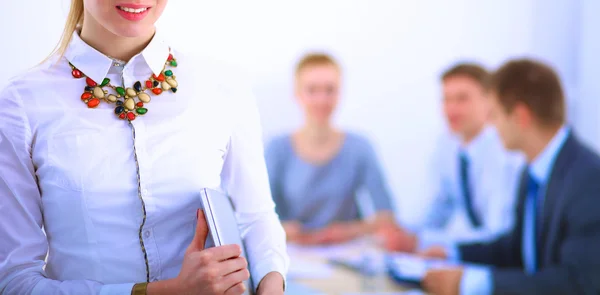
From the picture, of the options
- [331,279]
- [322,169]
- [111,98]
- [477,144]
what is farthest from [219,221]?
[477,144]

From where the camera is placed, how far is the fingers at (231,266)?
0.98 metres

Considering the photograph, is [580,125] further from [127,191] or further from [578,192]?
[127,191]

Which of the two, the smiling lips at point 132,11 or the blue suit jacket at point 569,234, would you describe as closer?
the smiling lips at point 132,11

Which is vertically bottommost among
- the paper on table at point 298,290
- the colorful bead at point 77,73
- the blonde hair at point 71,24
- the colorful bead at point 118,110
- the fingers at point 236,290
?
the paper on table at point 298,290

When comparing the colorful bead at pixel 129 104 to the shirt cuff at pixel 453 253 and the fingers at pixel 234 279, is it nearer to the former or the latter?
the fingers at pixel 234 279

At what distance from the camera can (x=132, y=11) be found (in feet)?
3.30

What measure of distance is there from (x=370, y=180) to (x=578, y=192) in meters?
1.73

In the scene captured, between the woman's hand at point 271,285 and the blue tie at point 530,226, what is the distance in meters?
1.90

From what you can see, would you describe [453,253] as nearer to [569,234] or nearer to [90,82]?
[569,234]

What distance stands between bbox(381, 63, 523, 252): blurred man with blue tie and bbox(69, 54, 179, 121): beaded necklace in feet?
9.29

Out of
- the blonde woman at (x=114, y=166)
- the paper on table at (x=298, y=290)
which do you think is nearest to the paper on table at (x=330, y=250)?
the paper on table at (x=298, y=290)

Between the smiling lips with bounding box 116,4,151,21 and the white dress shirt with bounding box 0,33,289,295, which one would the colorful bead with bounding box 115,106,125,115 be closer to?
the white dress shirt with bounding box 0,33,289,295

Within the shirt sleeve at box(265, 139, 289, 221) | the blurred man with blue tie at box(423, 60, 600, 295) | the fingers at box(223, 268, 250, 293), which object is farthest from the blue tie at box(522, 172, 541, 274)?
the fingers at box(223, 268, 250, 293)

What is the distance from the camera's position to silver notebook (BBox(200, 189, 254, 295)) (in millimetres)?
1003
